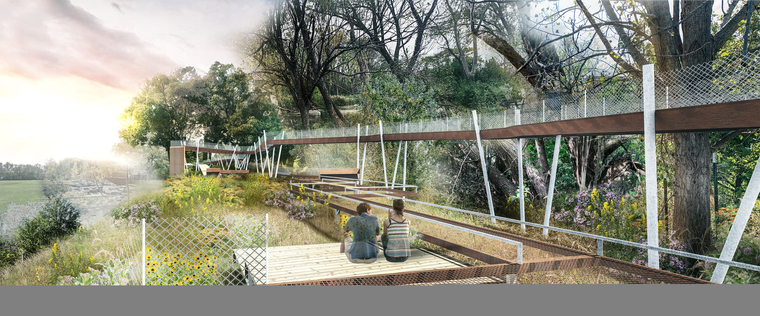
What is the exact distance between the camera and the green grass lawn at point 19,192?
6324mm

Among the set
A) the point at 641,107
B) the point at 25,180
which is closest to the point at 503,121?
the point at 641,107

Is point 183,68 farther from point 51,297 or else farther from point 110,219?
point 51,297

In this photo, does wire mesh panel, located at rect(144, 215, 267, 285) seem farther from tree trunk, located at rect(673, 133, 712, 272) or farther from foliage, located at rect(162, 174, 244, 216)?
tree trunk, located at rect(673, 133, 712, 272)

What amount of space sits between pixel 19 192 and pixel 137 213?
1668mm

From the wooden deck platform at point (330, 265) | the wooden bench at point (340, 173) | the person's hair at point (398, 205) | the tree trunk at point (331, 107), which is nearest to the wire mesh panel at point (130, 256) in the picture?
the wooden deck platform at point (330, 265)

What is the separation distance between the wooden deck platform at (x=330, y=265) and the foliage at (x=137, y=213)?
3250 mm

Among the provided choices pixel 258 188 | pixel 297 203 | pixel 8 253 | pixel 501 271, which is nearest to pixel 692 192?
pixel 501 271

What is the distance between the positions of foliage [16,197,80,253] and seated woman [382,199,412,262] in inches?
207

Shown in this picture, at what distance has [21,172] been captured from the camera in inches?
257

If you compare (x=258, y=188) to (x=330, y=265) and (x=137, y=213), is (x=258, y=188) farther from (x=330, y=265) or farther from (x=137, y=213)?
(x=330, y=265)

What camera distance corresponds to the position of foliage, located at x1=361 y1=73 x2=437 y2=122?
10.2 m

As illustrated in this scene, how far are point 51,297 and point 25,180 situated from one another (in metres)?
3.11

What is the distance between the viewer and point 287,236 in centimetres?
634

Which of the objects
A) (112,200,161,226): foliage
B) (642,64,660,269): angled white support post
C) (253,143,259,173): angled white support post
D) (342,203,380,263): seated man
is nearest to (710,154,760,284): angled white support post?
(642,64,660,269): angled white support post
